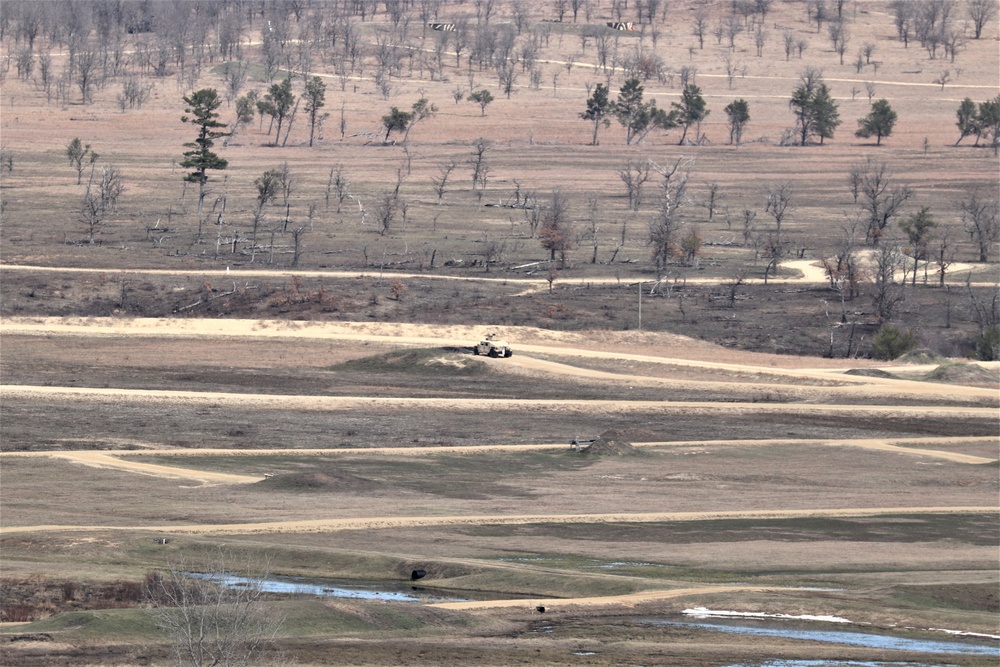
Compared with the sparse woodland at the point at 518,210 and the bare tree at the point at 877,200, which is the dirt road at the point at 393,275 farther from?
the bare tree at the point at 877,200

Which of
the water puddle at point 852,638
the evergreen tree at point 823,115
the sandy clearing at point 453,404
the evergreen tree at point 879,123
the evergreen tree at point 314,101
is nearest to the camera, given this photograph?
the water puddle at point 852,638

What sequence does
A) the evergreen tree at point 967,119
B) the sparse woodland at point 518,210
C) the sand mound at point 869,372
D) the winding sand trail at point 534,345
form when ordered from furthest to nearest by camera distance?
the evergreen tree at point 967,119, the sparse woodland at point 518,210, the sand mound at point 869,372, the winding sand trail at point 534,345

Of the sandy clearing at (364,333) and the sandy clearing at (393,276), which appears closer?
the sandy clearing at (364,333)

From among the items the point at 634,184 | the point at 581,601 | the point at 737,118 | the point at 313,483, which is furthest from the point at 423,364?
the point at 737,118

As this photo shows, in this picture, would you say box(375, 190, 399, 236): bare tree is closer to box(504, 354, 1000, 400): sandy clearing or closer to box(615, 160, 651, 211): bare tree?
box(615, 160, 651, 211): bare tree

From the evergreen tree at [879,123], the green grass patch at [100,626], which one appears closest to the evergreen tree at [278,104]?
the evergreen tree at [879,123]

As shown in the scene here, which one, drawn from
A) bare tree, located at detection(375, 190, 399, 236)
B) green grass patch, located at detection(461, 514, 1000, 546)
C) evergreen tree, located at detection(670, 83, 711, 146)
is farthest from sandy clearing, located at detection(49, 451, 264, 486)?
evergreen tree, located at detection(670, 83, 711, 146)
